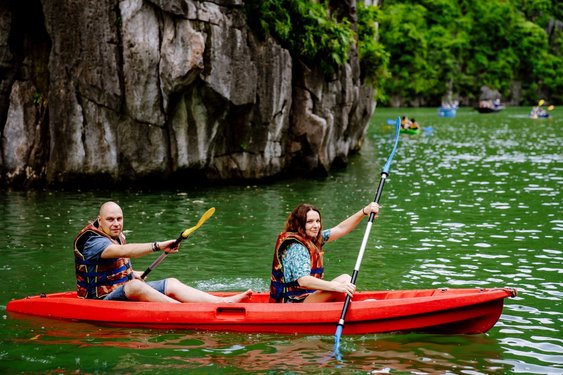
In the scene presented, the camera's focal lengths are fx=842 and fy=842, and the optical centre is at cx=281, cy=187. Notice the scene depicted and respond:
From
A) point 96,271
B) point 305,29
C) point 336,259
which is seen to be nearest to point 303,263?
point 96,271

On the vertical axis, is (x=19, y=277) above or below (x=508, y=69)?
below

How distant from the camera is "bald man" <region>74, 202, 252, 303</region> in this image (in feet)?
29.0

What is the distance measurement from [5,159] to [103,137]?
282cm

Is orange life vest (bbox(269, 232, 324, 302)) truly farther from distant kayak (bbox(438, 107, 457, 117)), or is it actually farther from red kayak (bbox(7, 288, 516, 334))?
distant kayak (bbox(438, 107, 457, 117))

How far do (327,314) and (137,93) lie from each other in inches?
484

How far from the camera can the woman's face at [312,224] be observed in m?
8.62

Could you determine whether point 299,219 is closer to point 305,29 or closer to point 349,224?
point 349,224

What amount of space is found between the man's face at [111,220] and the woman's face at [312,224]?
77.6 inches

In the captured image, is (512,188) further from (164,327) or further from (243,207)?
(164,327)

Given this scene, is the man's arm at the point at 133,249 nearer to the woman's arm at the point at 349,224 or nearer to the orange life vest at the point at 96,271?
the orange life vest at the point at 96,271

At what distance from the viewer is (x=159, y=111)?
20234 millimetres

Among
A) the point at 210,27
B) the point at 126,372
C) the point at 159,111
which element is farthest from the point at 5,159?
the point at 126,372

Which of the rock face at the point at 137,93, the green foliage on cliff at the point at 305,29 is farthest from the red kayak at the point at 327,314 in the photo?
the green foliage on cliff at the point at 305,29

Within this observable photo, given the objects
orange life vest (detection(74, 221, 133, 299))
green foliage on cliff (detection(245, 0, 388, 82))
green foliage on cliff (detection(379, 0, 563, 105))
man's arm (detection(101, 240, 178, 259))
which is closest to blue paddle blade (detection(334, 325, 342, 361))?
man's arm (detection(101, 240, 178, 259))
